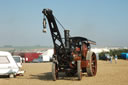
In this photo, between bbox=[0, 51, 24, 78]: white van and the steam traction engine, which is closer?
the steam traction engine

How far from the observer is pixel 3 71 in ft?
49.4

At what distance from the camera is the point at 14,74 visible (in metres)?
15.6

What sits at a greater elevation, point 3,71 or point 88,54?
point 88,54

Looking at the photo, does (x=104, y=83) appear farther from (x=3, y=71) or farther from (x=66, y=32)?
(x=3, y=71)

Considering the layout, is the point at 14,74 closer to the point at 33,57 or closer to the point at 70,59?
the point at 70,59

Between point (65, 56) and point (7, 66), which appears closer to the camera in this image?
point (65, 56)

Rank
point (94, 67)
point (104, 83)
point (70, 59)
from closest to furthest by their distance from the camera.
Answer: point (104, 83), point (70, 59), point (94, 67)

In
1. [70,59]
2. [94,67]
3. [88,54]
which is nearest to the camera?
[70,59]

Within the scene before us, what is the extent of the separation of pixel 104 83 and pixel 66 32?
373cm

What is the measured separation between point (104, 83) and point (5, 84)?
4967 millimetres

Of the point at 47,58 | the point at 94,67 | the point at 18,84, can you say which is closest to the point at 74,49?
the point at 94,67

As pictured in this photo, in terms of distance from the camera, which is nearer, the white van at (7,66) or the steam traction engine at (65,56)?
the steam traction engine at (65,56)

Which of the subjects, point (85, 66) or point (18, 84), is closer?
point (18, 84)

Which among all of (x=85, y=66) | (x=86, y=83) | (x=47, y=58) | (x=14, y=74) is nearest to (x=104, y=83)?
(x=86, y=83)
